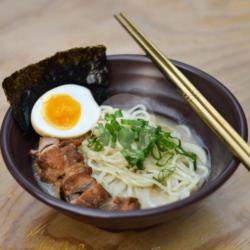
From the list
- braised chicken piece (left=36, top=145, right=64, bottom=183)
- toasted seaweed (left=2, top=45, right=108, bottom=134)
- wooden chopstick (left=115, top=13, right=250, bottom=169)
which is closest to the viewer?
wooden chopstick (left=115, top=13, right=250, bottom=169)

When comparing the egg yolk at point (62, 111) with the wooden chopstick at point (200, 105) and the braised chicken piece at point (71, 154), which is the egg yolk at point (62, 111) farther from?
the wooden chopstick at point (200, 105)

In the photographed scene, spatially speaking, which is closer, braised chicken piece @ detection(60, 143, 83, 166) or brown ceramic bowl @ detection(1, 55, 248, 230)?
brown ceramic bowl @ detection(1, 55, 248, 230)

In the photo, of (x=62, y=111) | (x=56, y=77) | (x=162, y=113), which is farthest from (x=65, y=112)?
(x=162, y=113)

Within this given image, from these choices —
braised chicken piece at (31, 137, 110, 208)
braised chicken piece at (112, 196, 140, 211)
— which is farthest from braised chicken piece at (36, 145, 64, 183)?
braised chicken piece at (112, 196, 140, 211)

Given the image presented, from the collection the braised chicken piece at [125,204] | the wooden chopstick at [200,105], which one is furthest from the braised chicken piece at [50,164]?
the wooden chopstick at [200,105]

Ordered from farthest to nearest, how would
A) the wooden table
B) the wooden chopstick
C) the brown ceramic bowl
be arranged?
the wooden table
the wooden chopstick
the brown ceramic bowl

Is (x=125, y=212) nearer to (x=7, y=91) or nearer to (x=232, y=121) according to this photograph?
(x=232, y=121)

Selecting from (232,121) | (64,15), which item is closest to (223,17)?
(64,15)

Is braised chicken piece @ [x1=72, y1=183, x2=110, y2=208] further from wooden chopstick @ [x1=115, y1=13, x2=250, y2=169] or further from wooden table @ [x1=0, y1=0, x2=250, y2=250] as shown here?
wooden chopstick @ [x1=115, y1=13, x2=250, y2=169]

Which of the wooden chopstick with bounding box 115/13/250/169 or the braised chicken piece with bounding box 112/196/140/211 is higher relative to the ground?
the wooden chopstick with bounding box 115/13/250/169
